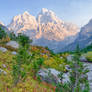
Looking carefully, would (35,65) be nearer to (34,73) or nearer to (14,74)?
(34,73)

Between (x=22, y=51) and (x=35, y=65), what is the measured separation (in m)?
3.64

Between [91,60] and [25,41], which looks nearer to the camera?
[25,41]

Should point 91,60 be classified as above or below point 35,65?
above

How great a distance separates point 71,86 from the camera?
12.5 ft

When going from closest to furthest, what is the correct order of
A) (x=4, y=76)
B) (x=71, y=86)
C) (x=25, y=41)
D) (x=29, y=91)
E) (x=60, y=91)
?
(x=60, y=91) < (x=71, y=86) < (x=29, y=91) < (x=4, y=76) < (x=25, y=41)

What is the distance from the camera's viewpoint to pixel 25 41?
18.4 meters

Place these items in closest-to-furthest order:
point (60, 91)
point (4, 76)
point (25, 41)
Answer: point (60, 91) → point (4, 76) → point (25, 41)

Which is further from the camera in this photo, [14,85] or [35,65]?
[35,65]

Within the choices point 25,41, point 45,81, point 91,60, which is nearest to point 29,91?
point 45,81

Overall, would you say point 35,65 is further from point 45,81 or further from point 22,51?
point 22,51

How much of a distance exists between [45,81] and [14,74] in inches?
170

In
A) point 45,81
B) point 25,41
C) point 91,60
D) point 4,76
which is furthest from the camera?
point 91,60

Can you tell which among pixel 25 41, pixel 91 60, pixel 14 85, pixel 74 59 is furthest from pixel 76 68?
pixel 91 60

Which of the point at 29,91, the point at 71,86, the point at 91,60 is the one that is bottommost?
the point at 29,91
